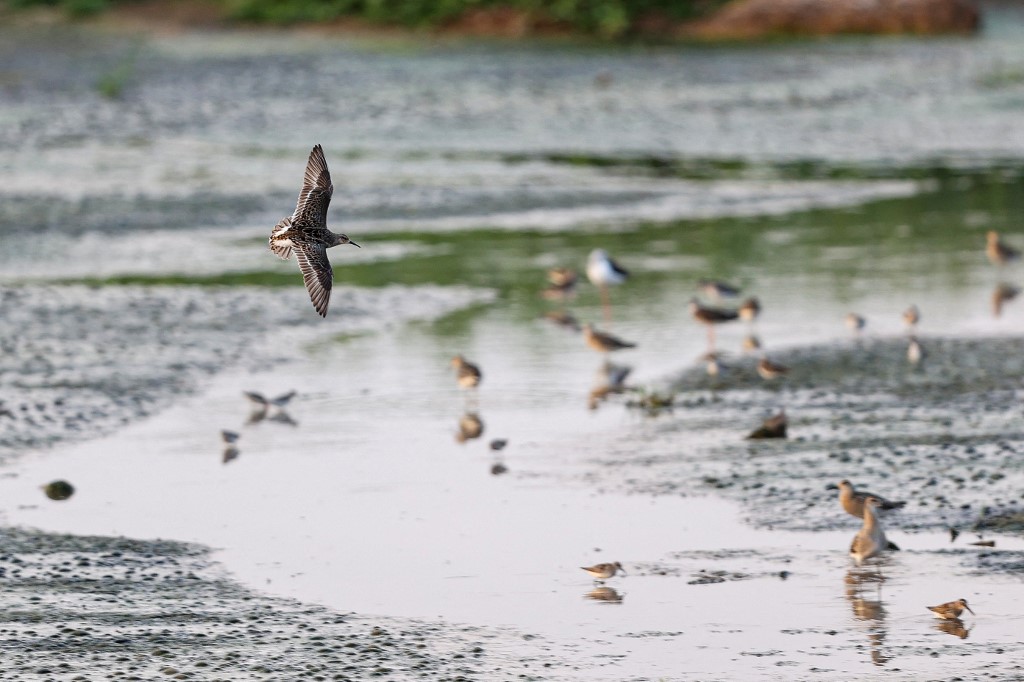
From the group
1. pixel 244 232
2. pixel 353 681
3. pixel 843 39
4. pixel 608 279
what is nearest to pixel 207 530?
pixel 353 681

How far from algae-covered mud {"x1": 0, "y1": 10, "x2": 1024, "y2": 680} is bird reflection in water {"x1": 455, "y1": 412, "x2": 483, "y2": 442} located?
12 cm

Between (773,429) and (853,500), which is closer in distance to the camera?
(853,500)

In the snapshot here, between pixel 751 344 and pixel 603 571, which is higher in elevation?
pixel 751 344

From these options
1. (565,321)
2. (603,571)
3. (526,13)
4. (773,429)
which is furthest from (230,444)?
(526,13)

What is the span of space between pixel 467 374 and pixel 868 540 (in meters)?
4.81

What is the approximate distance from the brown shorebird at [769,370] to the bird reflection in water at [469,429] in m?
2.37

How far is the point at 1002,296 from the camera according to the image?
1683 centimetres

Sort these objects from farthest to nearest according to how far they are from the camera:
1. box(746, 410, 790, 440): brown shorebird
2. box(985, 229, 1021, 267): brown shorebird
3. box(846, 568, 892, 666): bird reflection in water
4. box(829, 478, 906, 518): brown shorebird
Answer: box(985, 229, 1021, 267): brown shorebird < box(746, 410, 790, 440): brown shorebird < box(829, 478, 906, 518): brown shorebird < box(846, 568, 892, 666): bird reflection in water

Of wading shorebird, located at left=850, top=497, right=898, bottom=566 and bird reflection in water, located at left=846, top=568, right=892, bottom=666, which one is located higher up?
wading shorebird, located at left=850, top=497, right=898, bottom=566

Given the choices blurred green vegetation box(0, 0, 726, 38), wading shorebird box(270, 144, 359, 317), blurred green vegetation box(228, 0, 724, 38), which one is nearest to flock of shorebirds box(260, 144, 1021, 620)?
wading shorebird box(270, 144, 359, 317)

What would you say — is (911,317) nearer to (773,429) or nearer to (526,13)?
(773,429)

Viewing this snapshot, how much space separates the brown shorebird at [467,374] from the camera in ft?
45.0

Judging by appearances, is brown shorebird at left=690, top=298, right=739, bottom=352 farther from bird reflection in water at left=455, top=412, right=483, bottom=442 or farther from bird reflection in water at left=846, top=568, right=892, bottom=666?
bird reflection in water at left=846, top=568, right=892, bottom=666

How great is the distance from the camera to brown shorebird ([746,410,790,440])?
40.4ft
